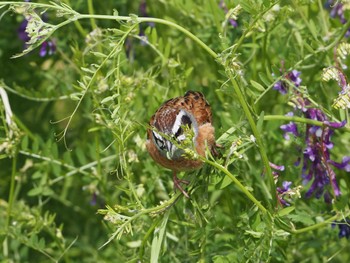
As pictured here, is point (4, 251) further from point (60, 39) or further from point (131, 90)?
point (60, 39)

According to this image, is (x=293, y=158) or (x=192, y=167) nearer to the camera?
(x=192, y=167)

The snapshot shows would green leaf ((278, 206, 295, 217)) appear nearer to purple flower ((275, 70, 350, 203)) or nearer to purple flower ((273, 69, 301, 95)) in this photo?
purple flower ((275, 70, 350, 203))

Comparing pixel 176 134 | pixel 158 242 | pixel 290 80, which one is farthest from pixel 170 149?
pixel 290 80

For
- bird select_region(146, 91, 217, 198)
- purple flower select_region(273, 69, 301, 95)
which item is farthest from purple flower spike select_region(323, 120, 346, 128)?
bird select_region(146, 91, 217, 198)

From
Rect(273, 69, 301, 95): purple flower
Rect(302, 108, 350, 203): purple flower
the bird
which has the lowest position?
Rect(302, 108, 350, 203): purple flower

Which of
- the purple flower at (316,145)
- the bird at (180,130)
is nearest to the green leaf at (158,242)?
the bird at (180,130)

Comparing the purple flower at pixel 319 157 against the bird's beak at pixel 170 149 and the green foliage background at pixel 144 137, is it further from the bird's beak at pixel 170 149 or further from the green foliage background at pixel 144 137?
the bird's beak at pixel 170 149

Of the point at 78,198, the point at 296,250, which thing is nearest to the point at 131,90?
the point at 296,250
